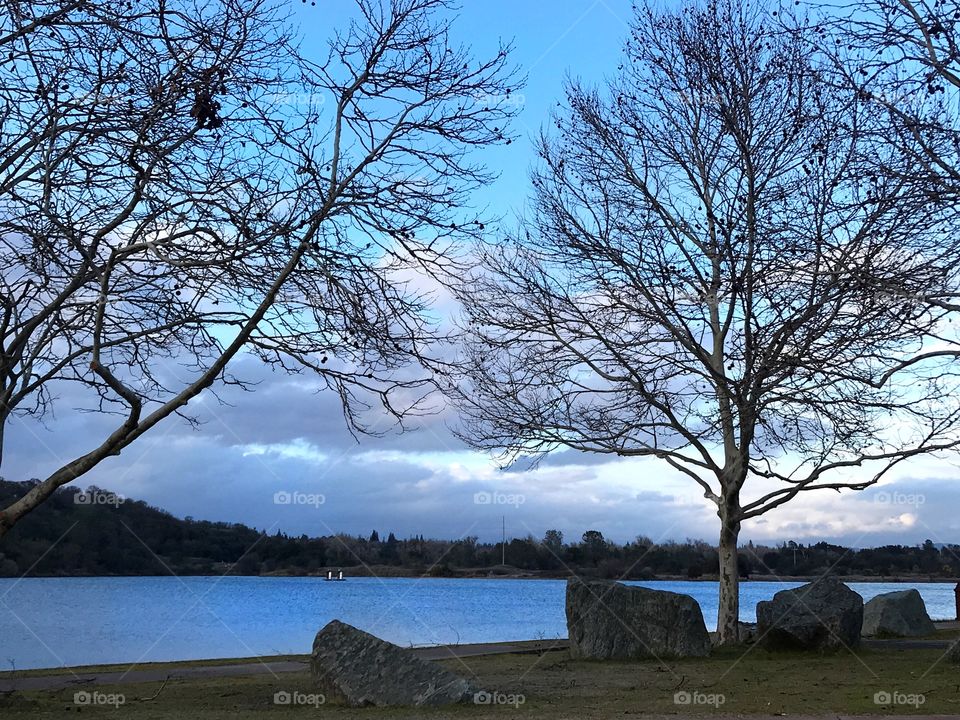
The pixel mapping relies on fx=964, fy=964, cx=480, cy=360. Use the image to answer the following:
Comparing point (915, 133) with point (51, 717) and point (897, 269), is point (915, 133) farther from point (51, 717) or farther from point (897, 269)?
point (51, 717)

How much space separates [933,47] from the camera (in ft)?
32.8

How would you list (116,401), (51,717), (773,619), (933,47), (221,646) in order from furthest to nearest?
(221,646) < (773,619) < (116,401) < (933,47) < (51,717)

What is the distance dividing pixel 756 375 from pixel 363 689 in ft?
18.9

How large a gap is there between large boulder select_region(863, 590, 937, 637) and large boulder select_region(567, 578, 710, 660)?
730cm

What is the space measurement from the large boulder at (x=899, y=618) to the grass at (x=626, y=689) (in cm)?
524

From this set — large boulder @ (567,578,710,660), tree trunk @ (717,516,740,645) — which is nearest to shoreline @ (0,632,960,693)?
large boulder @ (567,578,710,660)

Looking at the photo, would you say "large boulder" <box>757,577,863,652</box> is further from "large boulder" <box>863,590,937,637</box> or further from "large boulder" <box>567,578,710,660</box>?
"large boulder" <box>863,590,937,637</box>

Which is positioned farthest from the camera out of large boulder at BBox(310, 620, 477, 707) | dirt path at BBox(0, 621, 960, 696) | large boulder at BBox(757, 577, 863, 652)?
large boulder at BBox(757, 577, 863, 652)

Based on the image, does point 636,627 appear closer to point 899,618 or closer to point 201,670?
point 201,670

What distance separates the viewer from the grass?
992 cm

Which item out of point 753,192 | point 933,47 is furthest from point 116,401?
point 753,192

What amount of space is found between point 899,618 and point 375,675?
49.0 ft

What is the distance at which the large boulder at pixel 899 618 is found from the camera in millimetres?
21281

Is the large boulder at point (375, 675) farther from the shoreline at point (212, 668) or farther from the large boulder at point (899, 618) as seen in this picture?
the large boulder at point (899, 618)
